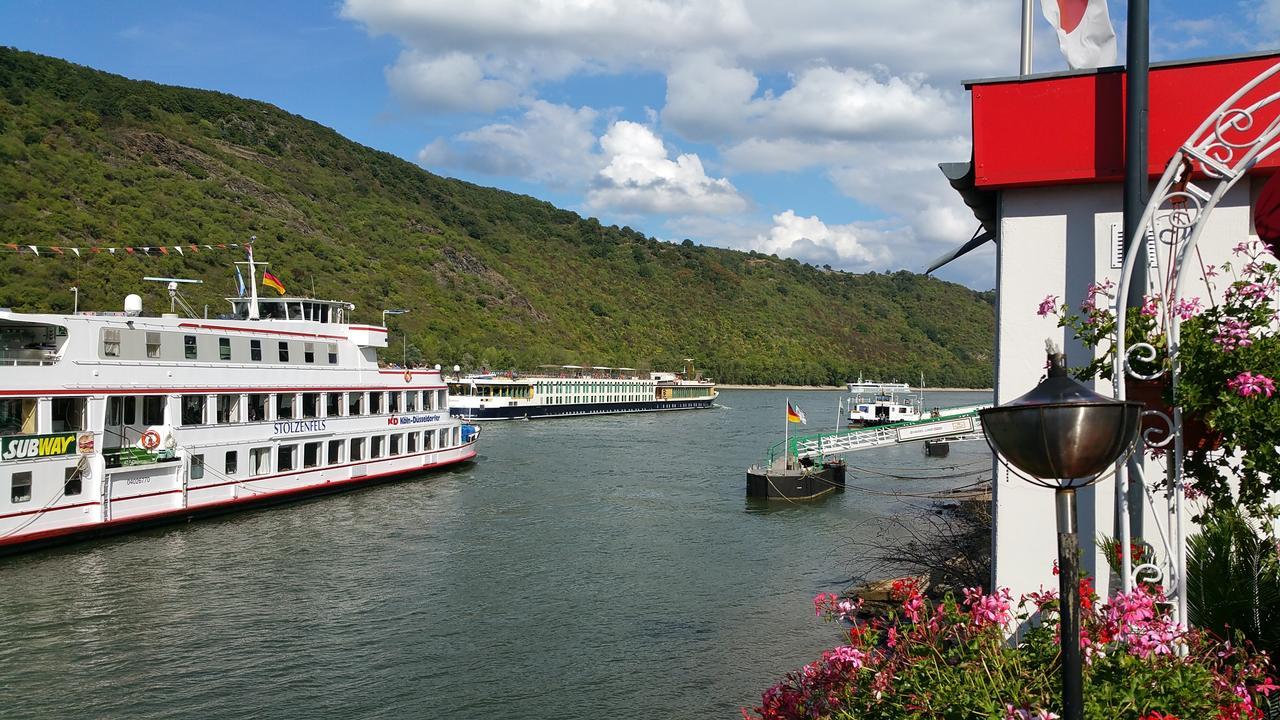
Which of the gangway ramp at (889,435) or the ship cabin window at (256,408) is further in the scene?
the gangway ramp at (889,435)

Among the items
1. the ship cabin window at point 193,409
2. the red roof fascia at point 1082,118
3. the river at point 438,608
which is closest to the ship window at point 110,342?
the ship cabin window at point 193,409

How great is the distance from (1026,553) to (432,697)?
870 cm

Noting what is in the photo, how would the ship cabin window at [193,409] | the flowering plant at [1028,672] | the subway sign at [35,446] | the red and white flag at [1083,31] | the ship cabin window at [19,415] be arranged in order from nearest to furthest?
the flowering plant at [1028,672]
the red and white flag at [1083,31]
the subway sign at [35,446]
the ship cabin window at [19,415]
the ship cabin window at [193,409]

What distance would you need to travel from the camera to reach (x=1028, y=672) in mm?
5031

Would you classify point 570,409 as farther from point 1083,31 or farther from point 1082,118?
point 1082,118

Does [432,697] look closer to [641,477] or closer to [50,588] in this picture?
[50,588]

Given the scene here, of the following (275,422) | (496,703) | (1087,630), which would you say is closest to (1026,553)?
(1087,630)

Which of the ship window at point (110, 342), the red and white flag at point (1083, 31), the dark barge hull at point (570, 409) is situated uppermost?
the red and white flag at point (1083, 31)

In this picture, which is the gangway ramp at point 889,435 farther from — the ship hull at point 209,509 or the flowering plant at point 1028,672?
the flowering plant at point 1028,672

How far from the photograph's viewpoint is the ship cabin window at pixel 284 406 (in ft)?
94.7

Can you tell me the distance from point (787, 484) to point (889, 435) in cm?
532

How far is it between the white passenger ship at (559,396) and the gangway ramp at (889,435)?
41.7 m

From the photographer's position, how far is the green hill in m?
76.1

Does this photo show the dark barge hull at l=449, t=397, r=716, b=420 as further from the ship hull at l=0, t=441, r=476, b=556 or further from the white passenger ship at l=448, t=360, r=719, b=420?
the ship hull at l=0, t=441, r=476, b=556
